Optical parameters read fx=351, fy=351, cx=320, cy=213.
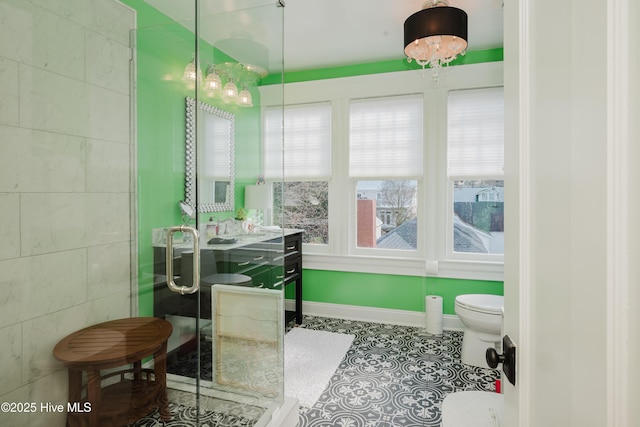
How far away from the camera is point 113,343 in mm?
1735

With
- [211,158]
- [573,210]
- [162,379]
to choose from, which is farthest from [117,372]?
[573,210]

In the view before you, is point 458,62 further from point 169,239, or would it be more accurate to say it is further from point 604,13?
point 604,13

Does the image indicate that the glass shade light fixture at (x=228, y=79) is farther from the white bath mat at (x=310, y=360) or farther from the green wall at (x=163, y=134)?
the white bath mat at (x=310, y=360)

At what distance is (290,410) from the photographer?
1973mm

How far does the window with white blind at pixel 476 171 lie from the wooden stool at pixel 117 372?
2789 mm

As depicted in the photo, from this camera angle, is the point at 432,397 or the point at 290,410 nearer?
the point at 290,410

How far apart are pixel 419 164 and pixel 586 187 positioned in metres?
3.22

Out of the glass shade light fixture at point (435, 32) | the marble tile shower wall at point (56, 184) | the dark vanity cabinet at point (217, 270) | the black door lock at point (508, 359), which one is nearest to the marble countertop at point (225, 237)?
the dark vanity cabinet at point (217, 270)

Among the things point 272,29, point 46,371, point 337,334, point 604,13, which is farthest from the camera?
point 337,334

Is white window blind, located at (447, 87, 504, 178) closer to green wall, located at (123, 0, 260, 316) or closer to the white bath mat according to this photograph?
the white bath mat

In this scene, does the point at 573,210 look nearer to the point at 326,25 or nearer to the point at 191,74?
the point at 191,74

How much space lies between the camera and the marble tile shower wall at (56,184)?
A: 1336 mm

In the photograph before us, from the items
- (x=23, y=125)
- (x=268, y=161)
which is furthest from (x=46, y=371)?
(x=268, y=161)

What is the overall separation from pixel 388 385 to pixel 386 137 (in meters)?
2.36
